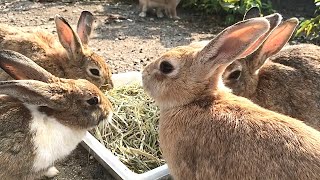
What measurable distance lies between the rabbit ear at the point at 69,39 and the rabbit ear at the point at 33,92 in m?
1.06

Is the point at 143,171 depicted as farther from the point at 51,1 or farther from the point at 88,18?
the point at 51,1

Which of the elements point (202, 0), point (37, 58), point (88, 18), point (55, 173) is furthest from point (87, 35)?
point (202, 0)

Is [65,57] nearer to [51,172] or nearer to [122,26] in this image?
[51,172]

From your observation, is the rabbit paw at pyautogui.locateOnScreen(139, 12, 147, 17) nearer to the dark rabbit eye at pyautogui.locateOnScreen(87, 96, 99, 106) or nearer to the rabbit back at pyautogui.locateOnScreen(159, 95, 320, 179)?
the dark rabbit eye at pyautogui.locateOnScreen(87, 96, 99, 106)

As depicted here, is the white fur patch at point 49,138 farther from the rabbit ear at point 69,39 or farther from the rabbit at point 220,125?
the rabbit ear at point 69,39

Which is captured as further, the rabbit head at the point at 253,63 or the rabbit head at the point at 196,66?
the rabbit head at the point at 253,63

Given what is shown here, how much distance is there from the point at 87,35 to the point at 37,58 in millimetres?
583

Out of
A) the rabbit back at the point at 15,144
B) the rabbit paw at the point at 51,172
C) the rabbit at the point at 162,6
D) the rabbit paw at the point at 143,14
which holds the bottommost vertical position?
the rabbit paw at the point at 143,14

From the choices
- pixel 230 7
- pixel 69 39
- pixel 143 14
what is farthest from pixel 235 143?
pixel 143 14

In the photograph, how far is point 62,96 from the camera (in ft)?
12.9

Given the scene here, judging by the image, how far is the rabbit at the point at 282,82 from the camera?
437 centimetres

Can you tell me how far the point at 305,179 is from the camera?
2.96m

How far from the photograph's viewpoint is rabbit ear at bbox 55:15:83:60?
481cm

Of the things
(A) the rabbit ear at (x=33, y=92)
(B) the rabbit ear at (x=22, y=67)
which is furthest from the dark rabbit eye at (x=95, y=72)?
(A) the rabbit ear at (x=33, y=92)
